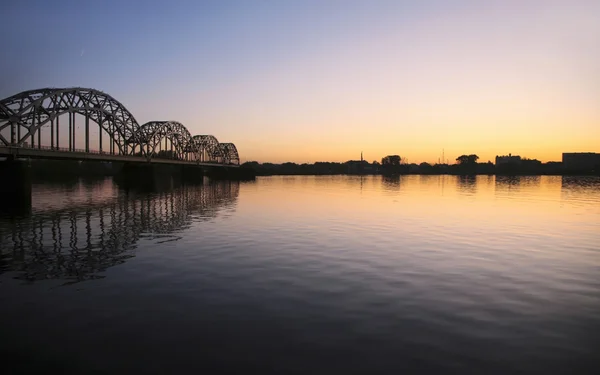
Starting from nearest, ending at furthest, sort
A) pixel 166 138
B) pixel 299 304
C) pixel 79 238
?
pixel 299 304 → pixel 79 238 → pixel 166 138

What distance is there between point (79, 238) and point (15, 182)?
3255cm

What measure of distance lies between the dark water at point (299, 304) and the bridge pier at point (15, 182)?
27635 millimetres

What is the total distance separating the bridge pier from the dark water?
2764 centimetres

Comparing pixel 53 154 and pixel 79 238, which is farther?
pixel 53 154

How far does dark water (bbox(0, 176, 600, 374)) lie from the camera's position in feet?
25.8

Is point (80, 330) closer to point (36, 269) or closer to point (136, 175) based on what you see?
point (36, 269)

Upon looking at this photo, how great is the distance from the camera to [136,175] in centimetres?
10762

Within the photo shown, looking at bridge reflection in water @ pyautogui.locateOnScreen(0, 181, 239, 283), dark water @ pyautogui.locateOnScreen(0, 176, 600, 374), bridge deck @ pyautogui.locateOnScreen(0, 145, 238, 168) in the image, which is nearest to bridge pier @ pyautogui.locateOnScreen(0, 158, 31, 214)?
bridge deck @ pyautogui.locateOnScreen(0, 145, 238, 168)

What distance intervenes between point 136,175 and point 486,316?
10824 cm

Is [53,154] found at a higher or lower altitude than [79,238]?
higher

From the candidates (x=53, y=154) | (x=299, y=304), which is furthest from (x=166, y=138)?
(x=299, y=304)

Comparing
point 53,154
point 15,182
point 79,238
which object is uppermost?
point 53,154

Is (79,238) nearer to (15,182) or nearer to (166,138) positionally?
(15,182)

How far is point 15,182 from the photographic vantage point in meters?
47.8
